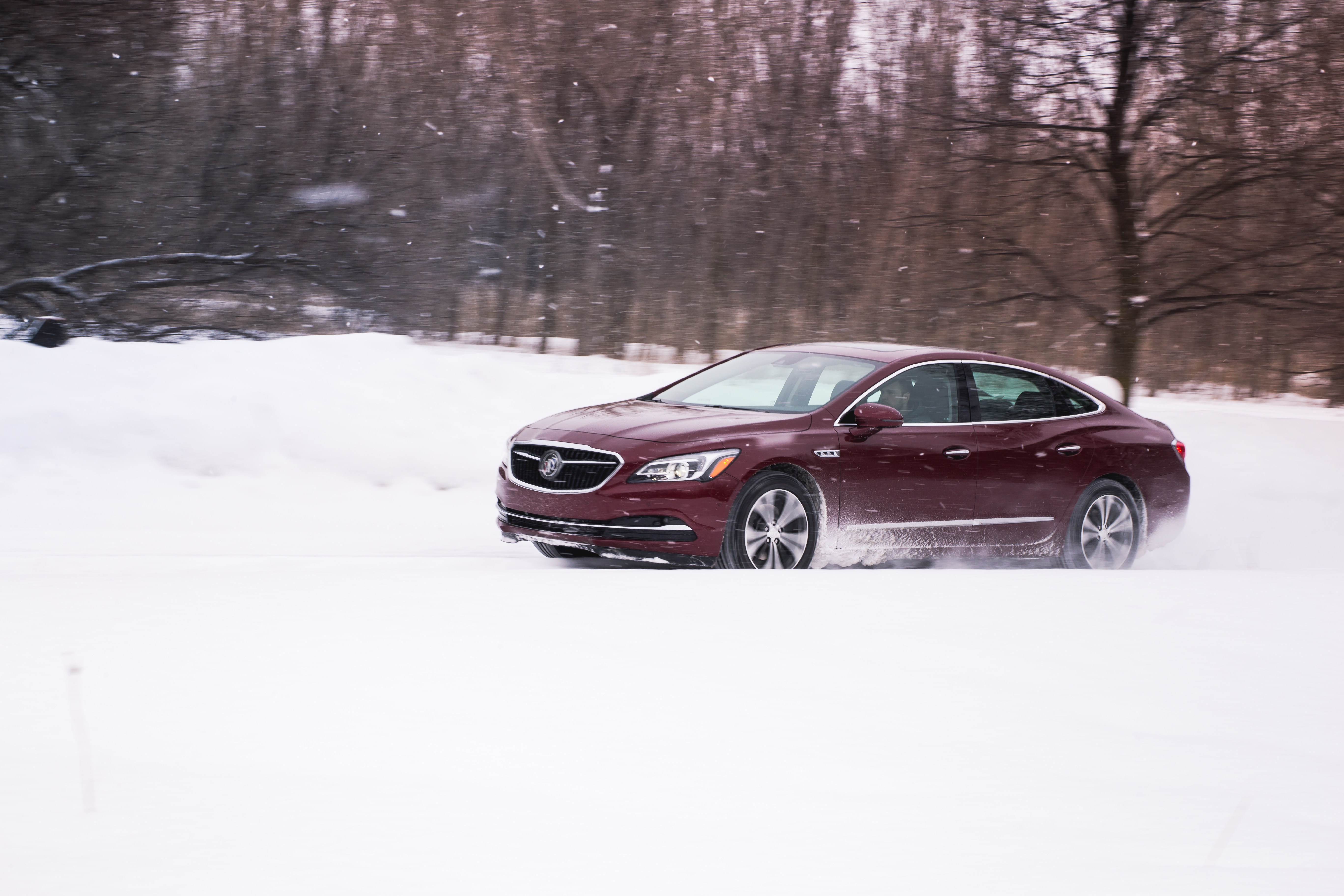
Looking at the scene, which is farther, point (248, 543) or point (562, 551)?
point (248, 543)

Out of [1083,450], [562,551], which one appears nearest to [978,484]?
[1083,450]

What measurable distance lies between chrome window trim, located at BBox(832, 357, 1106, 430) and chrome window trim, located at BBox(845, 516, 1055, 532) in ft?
2.01

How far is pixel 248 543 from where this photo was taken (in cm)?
960

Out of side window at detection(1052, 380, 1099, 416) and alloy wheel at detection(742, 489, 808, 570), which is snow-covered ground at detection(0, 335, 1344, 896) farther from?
side window at detection(1052, 380, 1099, 416)

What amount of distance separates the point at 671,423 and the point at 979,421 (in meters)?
2.20

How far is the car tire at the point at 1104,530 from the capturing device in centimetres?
938

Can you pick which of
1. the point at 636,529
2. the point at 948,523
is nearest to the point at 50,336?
the point at 636,529

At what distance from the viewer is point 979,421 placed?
8.98 metres

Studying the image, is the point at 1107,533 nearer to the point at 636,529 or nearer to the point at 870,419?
the point at 870,419

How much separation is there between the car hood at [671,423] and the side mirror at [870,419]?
1.04 ft

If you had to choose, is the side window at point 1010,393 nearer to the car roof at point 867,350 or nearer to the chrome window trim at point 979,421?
the chrome window trim at point 979,421

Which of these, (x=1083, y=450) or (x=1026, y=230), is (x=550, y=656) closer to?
(x=1083, y=450)

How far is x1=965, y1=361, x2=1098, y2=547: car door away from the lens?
8.91 m

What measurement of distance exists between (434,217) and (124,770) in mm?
14631
